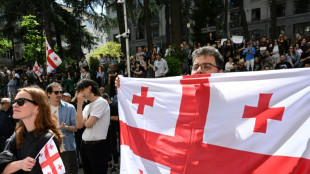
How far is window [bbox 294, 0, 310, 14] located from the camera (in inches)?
1367

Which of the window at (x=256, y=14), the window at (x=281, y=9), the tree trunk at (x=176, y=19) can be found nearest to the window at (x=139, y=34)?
the window at (x=256, y=14)

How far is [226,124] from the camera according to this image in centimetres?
232

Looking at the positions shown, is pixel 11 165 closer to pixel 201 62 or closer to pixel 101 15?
pixel 201 62

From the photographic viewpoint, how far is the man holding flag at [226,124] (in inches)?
81.2

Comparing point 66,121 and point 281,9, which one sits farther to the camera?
point 281,9

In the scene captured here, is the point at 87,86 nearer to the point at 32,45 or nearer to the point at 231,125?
the point at 231,125

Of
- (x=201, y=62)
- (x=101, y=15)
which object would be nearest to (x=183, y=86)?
(x=201, y=62)

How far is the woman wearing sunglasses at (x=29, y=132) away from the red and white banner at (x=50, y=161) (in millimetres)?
51

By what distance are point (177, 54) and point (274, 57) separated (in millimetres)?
4369

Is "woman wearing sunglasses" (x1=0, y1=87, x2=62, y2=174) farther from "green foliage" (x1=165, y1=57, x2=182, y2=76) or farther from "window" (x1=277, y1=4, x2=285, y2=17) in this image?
"window" (x1=277, y1=4, x2=285, y2=17)

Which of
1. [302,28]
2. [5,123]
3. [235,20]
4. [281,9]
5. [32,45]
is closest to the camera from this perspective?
[5,123]

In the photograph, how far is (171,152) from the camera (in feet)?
8.71

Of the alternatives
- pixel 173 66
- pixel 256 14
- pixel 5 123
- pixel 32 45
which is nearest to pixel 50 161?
pixel 5 123

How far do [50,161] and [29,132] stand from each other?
1.24 feet
